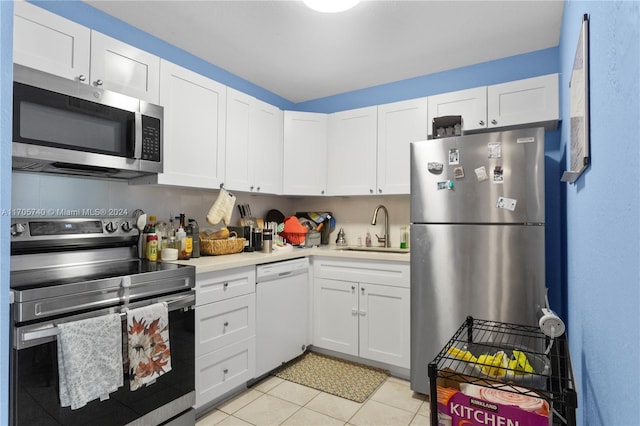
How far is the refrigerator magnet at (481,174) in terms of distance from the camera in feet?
7.12

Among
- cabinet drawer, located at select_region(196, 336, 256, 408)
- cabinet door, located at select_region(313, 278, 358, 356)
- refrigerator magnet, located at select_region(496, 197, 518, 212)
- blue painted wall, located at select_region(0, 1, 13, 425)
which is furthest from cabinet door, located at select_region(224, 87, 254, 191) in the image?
blue painted wall, located at select_region(0, 1, 13, 425)

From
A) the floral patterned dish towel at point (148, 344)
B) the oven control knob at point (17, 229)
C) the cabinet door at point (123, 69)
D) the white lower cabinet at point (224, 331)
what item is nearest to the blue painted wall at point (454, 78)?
the cabinet door at point (123, 69)

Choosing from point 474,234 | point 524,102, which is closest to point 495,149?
point 474,234

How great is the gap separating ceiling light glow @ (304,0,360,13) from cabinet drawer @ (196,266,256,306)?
1.64m

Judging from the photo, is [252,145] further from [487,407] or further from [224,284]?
[487,407]

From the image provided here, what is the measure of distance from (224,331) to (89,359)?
843 millimetres

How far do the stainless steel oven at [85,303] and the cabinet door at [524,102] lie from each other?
2.36m

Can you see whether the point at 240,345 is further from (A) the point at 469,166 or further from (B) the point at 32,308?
(A) the point at 469,166

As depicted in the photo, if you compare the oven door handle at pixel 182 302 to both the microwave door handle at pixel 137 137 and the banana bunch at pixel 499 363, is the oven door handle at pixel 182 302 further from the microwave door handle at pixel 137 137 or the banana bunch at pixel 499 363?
the banana bunch at pixel 499 363

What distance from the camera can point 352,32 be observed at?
2459 mm

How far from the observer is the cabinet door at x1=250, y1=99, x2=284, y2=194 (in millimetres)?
2992

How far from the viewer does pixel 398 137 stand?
3.02 m

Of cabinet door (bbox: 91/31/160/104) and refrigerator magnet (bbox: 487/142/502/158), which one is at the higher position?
cabinet door (bbox: 91/31/160/104)

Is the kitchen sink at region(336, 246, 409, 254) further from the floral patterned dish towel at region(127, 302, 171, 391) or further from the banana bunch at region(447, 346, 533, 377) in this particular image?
the floral patterned dish towel at region(127, 302, 171, 391)
